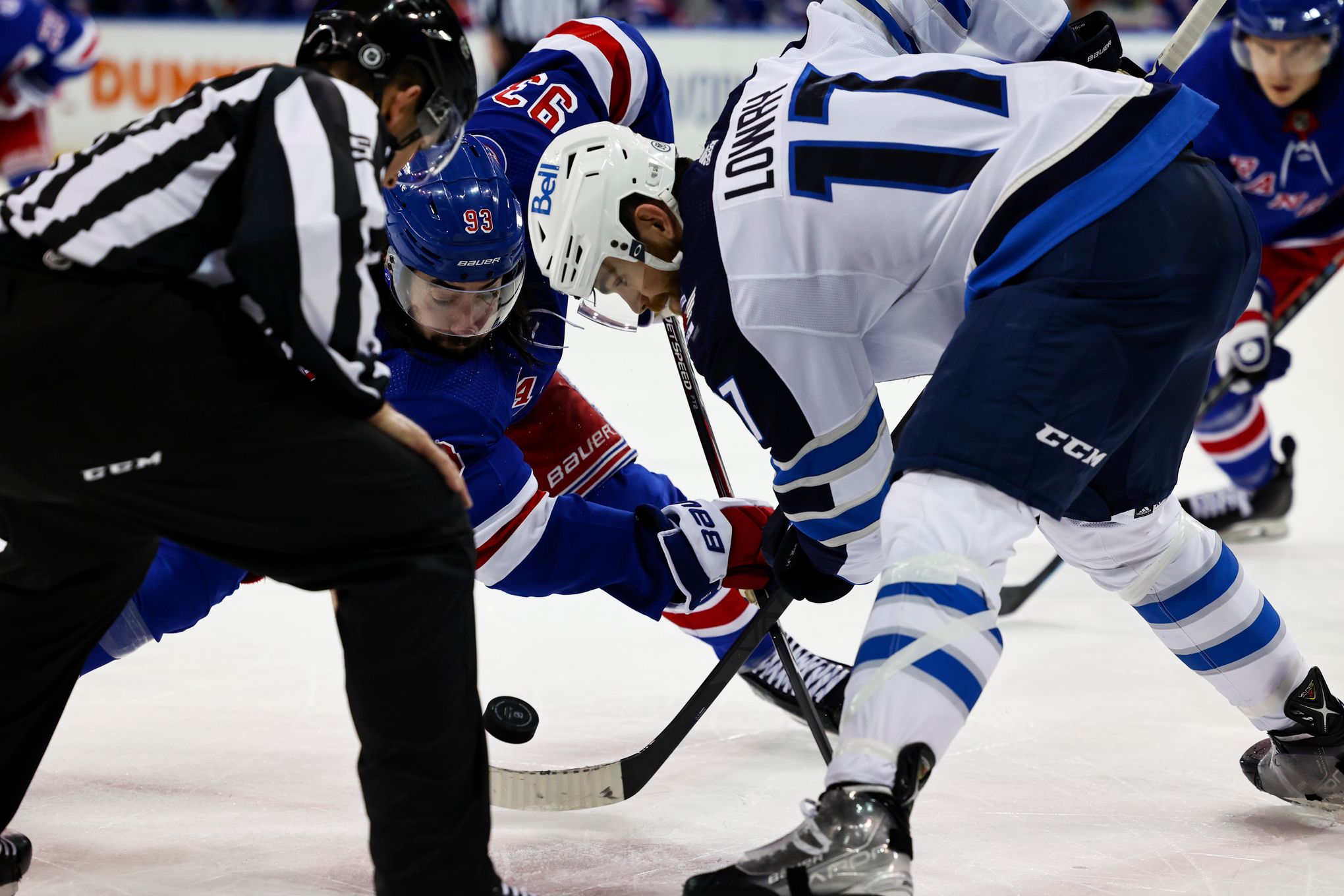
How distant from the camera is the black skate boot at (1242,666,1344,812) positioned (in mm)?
2045

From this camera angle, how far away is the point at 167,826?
2074 mm

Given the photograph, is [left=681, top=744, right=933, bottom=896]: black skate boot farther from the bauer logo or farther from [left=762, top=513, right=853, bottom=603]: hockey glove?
the bauer logo

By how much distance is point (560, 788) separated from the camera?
2123 millimetres

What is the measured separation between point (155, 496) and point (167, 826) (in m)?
0.83

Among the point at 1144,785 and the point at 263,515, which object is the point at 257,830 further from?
the point at 1144,785

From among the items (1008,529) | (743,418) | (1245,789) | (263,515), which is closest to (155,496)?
(263,515)

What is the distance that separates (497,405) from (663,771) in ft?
2.09

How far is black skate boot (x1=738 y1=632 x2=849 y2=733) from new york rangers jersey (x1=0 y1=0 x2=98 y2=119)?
5240 millimetres

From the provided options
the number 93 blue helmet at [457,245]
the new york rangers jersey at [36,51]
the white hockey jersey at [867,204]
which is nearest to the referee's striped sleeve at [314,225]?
the white hockey jersey at [867,204]

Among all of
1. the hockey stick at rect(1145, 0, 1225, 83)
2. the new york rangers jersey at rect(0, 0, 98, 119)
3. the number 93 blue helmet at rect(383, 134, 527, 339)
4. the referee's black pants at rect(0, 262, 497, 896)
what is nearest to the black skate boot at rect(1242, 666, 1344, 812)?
the hockey stick at rect(1145, 0, 1225, 83)

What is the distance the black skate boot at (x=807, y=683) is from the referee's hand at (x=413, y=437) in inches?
43.3

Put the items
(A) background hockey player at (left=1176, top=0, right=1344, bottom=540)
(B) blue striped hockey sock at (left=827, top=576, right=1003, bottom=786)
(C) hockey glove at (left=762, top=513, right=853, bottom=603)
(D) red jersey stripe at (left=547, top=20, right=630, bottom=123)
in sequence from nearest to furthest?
(B) blue striped hockey sock at (left=827, top=576, right=1003, bottom=786) < (C) hockey glove at (left=762, top=513, right=853, bottom=603) < (D) red jersey stripe at (left=547, top=20, right=630, bottom=123) < (A) background hockey player at (left=1176, top=0, right=1344, bottom=540)

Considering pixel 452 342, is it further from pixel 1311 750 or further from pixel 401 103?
pixel 1311 750

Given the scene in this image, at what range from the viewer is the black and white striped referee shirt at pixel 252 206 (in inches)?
53.7
